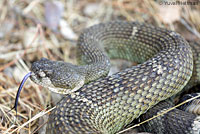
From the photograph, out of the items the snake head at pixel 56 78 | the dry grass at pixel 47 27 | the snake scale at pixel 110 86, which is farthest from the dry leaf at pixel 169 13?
the snake head at pixel 56 78


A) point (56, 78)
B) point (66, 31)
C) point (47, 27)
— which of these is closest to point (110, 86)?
point (56, 78)

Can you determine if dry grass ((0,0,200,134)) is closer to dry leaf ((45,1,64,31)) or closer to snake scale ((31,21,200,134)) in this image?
dry leaf ((45,1,64,31))

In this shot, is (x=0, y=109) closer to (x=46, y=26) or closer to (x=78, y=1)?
(x=46, y=26)

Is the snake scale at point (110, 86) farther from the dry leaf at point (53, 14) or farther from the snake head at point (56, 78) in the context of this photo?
the dry leaf at point (53, 14)

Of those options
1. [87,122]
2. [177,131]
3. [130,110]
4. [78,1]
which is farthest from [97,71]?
[78,1]

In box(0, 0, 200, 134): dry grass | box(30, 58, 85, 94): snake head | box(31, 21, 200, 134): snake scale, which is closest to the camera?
box(31, 21, 200, 134): snake scale

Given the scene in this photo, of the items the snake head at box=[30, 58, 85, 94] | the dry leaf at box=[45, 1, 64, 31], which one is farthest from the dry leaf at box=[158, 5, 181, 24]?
the snake head at box=[30, 58, 85, 94]
